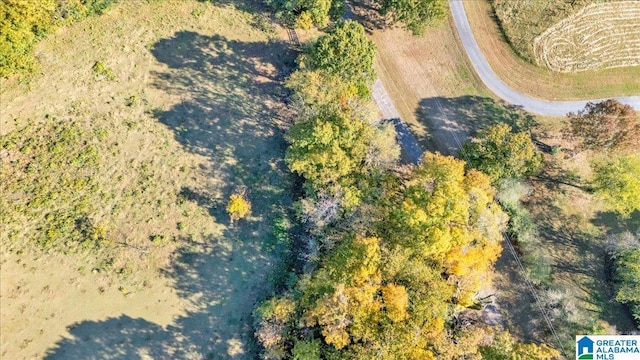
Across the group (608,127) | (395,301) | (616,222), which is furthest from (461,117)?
(395,301)

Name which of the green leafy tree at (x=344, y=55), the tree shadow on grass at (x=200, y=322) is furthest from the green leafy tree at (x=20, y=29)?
the green leafy tree at (x=344, y=55)

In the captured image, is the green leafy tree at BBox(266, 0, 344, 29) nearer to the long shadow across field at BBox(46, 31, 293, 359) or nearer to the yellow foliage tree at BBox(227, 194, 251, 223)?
the long shadow across field at BBox(46, 31, 293, 359)

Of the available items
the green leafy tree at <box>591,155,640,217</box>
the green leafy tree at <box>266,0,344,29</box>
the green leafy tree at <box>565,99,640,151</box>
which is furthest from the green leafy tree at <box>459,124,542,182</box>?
the green leafy tree at <box>266,0,344,29</box>

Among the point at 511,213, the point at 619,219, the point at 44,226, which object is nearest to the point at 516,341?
the point at 511,213

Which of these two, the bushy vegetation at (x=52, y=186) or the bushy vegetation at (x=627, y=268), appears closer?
the bushy vegetation at (x=52, y=186)

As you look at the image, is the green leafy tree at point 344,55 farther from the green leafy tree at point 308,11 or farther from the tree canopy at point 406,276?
the tree canopy at point 406,276

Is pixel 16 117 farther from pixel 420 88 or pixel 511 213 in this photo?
pixel 511 213
